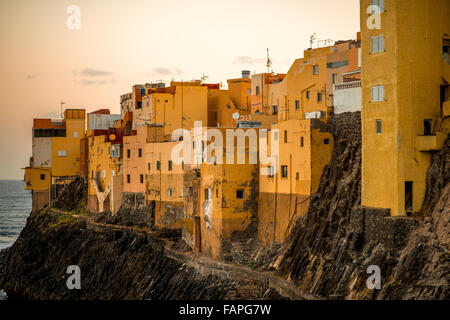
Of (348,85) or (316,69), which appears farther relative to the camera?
(316,69)

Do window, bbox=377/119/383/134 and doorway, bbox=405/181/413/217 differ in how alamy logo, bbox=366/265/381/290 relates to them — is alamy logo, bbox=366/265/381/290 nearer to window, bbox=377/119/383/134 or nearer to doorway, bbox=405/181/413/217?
doorway, bbox=405/181/413/217

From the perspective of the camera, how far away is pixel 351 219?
41562 mm

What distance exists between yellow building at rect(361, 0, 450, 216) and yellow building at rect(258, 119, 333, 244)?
7.37 metres

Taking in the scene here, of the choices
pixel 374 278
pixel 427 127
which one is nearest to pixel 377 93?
pixel 427 127

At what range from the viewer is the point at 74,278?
72562mm

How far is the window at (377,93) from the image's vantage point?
39938mm

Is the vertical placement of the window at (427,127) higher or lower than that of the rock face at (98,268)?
higher

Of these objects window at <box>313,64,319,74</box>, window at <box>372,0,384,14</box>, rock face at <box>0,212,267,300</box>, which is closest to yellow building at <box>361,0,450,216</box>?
window at <box>372,0,384,14</box>

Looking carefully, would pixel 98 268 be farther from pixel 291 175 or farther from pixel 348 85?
pixel 348 85

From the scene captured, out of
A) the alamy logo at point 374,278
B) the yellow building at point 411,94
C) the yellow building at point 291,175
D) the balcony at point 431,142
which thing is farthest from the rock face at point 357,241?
the yellow building at point 411,94

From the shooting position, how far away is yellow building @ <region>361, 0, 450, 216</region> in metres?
38.9

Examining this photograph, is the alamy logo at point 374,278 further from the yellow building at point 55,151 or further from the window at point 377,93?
the yellow building at point 55,151

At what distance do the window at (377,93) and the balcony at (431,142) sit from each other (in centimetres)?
272

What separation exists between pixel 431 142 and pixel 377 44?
549 cm
